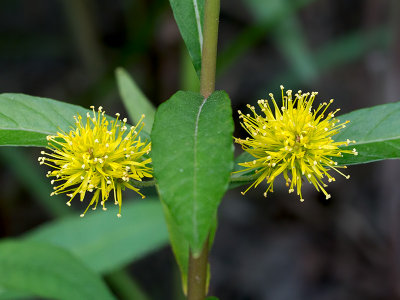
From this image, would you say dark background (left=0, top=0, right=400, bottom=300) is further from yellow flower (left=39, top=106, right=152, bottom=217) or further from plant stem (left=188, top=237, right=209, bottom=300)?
plant stem (left=188, top=237, right=209, bottom=300)

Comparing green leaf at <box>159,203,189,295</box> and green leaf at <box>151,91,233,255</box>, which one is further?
green leaf at <box>159,203,189,295</box>

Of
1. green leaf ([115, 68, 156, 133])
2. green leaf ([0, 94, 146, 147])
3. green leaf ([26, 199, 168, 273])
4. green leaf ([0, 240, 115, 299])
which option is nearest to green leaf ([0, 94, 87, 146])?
green leaf ([0, 94, 146, 147])

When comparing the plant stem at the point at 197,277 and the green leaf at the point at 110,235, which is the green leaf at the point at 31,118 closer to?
the plant stem at the point at 197,277

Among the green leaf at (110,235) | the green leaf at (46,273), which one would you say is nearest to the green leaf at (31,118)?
the green leaf at (46,273)

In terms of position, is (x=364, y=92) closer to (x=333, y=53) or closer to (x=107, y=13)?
(x=333, y=53)

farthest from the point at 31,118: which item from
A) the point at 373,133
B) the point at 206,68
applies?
the point at 373,133

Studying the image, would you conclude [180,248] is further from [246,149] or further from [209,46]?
[209,46]
